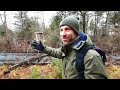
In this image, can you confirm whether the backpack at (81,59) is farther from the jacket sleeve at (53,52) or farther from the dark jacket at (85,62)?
the jacket sleeve at (53,52)

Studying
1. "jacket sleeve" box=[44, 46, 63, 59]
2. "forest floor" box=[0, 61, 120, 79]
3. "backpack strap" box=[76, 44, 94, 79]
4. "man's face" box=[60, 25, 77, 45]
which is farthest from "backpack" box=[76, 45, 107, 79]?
"forest floor" box=[0, 61, 120, 79]

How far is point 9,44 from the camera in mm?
12078

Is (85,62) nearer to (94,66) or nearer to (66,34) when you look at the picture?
(94,66)

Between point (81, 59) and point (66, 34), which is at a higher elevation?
point (66, 34)

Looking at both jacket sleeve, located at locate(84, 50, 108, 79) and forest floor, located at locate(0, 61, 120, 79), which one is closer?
jacket sleeve, located at locate(84, 50, 108, 79)

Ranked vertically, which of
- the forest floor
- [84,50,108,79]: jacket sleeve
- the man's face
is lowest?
the forest floor

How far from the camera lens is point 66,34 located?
5.30 ft

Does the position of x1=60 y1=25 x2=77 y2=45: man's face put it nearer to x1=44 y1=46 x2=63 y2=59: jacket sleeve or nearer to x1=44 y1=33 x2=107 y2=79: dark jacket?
x1=44 y1=33 x2=107 y2=79: dark jacket

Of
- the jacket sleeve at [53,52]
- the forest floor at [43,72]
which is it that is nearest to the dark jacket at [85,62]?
the jacket sleeve at [53,52]

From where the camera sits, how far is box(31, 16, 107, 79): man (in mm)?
1381

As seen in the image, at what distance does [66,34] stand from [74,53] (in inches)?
6.5

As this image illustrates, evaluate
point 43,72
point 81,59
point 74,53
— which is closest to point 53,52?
point 74,53

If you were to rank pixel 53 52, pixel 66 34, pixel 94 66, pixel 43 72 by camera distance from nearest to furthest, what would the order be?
pixel 94 66
pixel 66 34
pixel 53 52
pixel 43 72

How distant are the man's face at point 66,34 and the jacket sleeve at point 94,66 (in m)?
0.24
